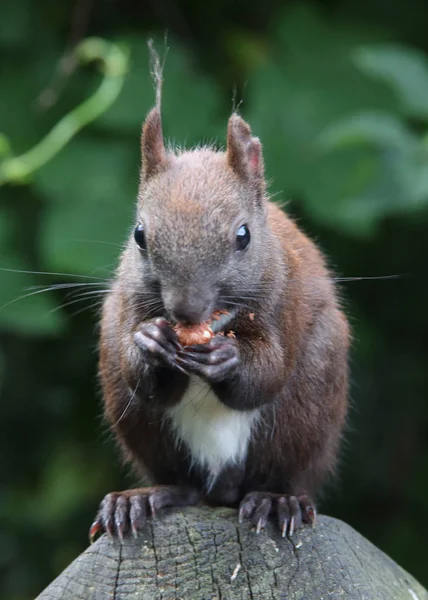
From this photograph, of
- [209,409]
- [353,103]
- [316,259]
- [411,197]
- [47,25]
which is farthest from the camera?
[47,25]

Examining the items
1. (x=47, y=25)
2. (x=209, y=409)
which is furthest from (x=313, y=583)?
(x=47, y=25)

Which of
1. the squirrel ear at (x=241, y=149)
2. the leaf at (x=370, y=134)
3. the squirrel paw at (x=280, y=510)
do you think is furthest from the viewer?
the leaf at (x=370, y=134)

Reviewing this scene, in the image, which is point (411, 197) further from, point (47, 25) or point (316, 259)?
point (47, 25)

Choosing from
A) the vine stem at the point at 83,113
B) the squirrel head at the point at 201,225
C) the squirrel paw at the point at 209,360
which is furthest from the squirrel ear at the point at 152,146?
the vine stem at the point at 83,113

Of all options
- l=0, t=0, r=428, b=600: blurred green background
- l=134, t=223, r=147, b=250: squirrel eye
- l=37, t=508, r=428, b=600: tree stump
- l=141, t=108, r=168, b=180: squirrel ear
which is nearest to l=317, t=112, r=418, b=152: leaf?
l=0, t=0, r=428, b=600: blurred green background

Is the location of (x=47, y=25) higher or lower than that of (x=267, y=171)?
higher

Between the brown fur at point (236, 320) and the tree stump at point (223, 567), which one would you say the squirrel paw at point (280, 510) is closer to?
the tree stump at point (223, 567)
